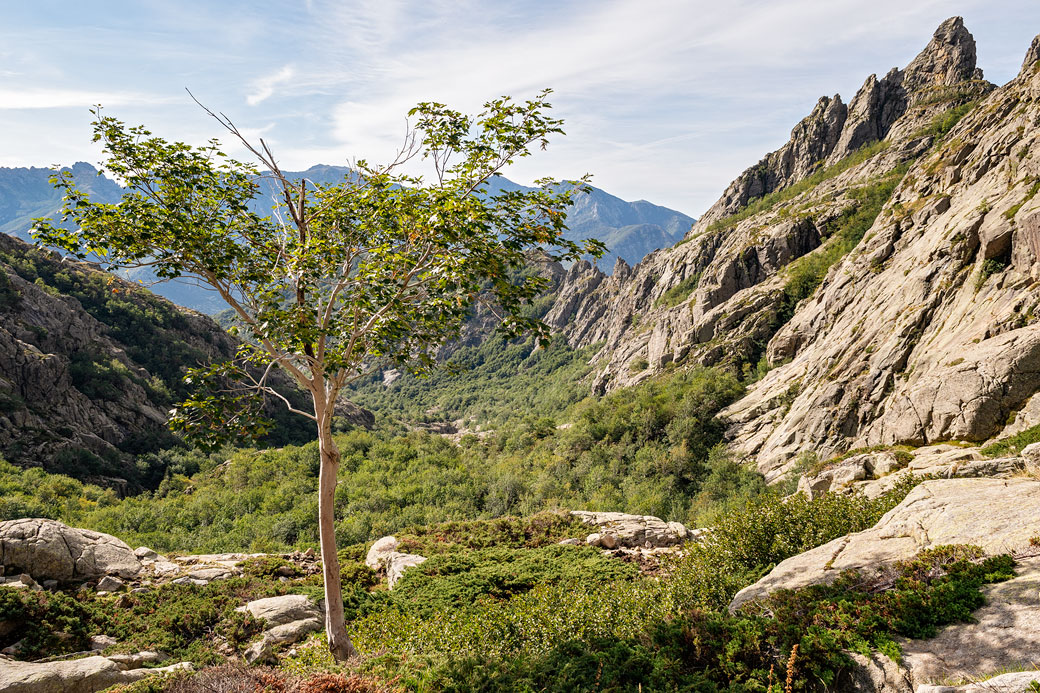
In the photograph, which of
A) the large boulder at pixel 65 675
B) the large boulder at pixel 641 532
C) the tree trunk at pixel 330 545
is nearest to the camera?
the large boulder at pixel 65 675

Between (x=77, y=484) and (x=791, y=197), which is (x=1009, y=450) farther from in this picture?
(x=791, y=197)

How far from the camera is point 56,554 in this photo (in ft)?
47.6

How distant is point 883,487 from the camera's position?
14.8 meters

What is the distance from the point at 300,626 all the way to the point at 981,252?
116 feet

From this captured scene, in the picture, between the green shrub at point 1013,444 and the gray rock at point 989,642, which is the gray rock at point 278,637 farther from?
the green shrub at point 1013,444

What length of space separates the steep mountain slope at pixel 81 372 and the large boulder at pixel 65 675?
3062 cm

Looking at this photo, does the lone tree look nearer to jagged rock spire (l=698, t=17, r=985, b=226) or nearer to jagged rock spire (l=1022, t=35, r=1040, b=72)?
jagged rock spire (l=1022, t=35, r=1040, b=72)

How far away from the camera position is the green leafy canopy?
8.85 metres

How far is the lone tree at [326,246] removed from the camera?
8872 millimetres

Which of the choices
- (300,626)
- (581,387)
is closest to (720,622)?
(300,626)

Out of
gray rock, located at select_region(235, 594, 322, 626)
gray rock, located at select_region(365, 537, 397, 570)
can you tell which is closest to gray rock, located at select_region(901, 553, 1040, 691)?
gray rock, located at select_region(235, 594, 322, 626)

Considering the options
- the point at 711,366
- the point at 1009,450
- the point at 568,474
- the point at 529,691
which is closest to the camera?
the point at 529,691

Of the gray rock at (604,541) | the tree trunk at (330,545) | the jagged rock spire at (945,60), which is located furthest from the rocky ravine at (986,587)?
the jagged rock spire at (945,60)

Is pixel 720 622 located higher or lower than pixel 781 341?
lower
